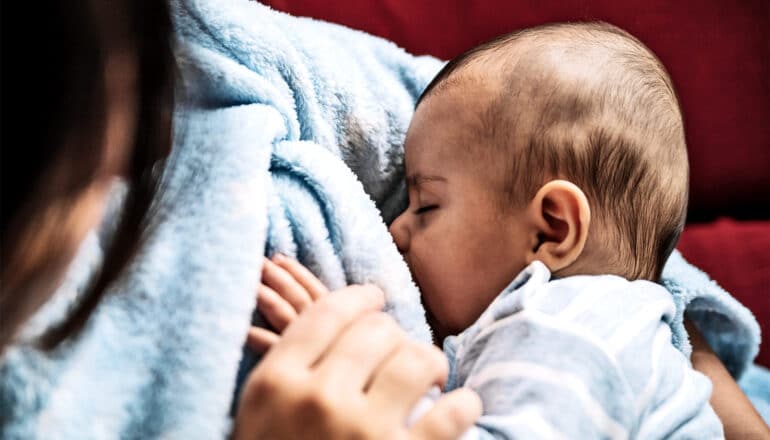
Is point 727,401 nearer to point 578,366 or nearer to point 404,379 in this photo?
point 578,366

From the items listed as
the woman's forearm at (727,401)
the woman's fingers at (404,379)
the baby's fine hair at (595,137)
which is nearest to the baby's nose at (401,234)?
the baby's fine hair at (595,137)

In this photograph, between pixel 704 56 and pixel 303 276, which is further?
pixel 704 56

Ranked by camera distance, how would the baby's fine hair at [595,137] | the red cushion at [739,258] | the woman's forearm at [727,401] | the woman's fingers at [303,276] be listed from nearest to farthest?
1. the woman's fingers at [303,276]
2. the baby's fine hair at [595,137]
3. the woman's forearm at [727,401]
4. the red cushion at [739,258]

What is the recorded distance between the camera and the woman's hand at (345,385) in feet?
1.52

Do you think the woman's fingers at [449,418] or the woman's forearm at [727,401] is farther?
the woman's forearm at [727,401]

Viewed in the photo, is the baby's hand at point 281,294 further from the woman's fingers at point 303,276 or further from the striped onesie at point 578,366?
the striped onesie at point 578,366

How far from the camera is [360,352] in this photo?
0.49 meters

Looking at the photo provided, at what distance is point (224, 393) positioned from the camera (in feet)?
1.61

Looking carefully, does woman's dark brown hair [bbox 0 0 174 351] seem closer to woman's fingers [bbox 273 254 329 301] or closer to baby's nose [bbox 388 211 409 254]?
woman's fingers [bbox 273 254 329 301]

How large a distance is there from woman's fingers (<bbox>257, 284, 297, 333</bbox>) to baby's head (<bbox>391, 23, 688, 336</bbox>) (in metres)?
0.20

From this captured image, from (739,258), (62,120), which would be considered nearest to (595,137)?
(62,120)

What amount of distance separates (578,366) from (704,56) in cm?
77

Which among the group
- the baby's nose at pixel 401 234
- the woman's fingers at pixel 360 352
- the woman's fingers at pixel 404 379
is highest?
the woman's fingers at pixel 360 352

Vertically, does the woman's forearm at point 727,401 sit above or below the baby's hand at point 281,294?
below
